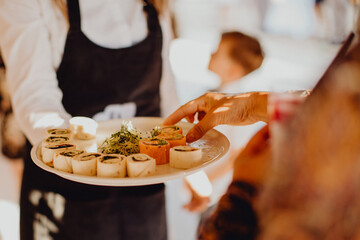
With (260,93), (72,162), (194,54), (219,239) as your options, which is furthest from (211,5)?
(219,239)

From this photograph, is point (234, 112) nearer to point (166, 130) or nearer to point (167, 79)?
point (166, 130)

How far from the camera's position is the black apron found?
1.51 metres

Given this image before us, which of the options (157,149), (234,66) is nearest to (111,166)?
(157,149)

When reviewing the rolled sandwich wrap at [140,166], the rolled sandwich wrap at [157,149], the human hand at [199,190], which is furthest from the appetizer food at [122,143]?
the human hand at [199,190]

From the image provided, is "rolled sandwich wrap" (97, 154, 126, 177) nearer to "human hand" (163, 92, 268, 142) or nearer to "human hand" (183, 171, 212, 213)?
"human hand" (163, 92, 268, 142)

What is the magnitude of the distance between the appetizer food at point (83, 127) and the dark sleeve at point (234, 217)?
2.97ft

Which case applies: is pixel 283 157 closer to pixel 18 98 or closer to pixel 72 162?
pixel 72 162

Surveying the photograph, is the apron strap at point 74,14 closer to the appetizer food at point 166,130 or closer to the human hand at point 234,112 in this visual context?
the appetizer food at point 166,130

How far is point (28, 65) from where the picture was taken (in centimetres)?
140

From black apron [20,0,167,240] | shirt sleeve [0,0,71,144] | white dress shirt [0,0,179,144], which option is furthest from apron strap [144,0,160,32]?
shirt sleeve [0,0,71,144]

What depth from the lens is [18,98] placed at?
1405 millimetres

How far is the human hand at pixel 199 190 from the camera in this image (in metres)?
1.72

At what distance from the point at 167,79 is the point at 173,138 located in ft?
2.23

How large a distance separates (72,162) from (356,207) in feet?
2.96
